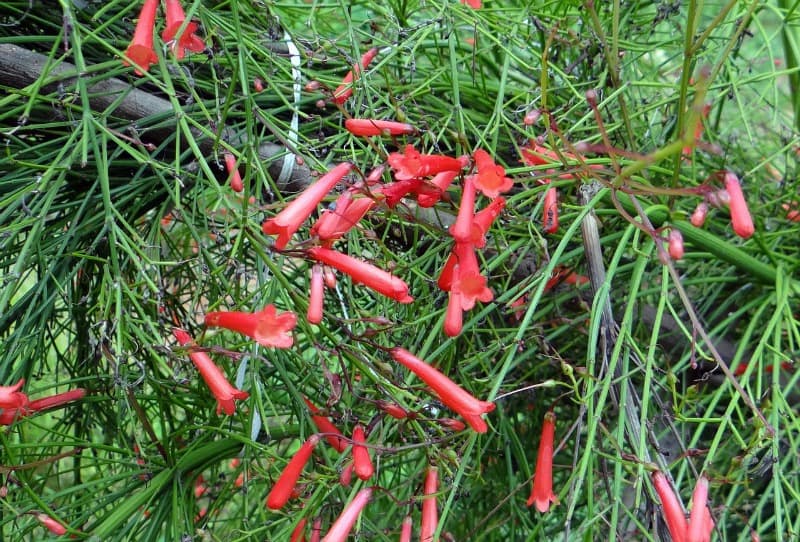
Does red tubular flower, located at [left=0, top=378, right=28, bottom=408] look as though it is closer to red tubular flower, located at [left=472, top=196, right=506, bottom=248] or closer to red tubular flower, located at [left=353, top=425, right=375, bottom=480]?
red tubular flower, located at [left=353, top=425, right=375, bottom=480]

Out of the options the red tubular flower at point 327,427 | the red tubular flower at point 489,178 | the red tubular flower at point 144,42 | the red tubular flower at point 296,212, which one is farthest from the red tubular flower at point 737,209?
the red tubular flower at point 144,42

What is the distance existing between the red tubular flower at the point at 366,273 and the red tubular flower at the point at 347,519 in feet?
0.90

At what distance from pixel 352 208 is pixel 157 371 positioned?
0.73 meters

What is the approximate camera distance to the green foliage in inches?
46.5

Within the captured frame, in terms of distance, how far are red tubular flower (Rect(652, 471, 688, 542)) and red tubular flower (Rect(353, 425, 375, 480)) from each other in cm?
38

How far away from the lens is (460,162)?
1103 millimetres

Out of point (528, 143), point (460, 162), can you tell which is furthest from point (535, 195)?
point (460, 162)

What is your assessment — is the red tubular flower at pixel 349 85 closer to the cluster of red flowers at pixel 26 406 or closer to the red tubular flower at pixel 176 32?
the red tubular flower at pixel 176 32

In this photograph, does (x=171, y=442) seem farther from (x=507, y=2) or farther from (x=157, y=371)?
(x=507, y=2)

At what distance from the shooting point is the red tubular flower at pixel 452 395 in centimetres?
106

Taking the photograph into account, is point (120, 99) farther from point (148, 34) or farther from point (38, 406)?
point (38, 406)

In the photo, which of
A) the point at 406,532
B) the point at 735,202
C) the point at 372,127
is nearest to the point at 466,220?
the point at 372,127

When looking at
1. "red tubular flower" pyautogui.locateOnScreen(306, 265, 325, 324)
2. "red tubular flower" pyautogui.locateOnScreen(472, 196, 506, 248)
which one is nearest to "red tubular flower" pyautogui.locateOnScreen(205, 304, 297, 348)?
"red tubular flower" pyautogui.locateOnScreen(306, 265, 325, 324)

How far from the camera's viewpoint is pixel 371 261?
4.00ft
